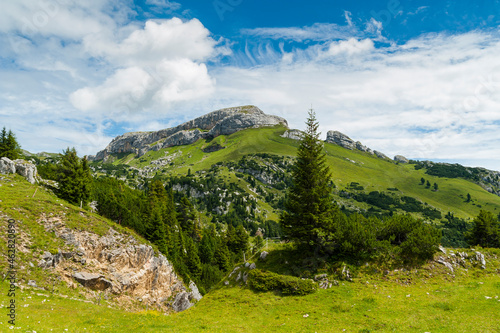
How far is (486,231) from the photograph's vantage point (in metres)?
39.8

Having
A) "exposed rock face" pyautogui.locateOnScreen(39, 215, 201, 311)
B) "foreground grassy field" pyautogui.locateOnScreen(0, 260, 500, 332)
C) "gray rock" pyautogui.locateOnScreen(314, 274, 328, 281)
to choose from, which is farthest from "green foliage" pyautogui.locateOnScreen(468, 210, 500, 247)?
"exposed rock face" pyautogui.locateOnScreen(39, 215, 201, 311)

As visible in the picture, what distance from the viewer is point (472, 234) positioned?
41781 millimetres

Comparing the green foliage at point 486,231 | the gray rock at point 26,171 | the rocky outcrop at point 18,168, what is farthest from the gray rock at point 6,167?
the green foliage at point 486,231

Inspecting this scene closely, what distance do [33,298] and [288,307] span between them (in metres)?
25.6

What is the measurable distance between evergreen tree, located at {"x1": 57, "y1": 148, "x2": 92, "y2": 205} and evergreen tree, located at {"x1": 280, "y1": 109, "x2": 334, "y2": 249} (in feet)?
151

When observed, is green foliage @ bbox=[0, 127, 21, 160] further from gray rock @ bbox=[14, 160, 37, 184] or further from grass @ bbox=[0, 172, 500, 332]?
grass @ bbox=[0, 172, 500, 332]

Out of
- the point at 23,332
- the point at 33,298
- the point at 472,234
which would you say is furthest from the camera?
the point at 472,234

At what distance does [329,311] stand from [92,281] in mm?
33959

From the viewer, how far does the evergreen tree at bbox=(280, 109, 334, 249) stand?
31.3 metres

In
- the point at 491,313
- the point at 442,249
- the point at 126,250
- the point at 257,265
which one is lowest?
the point at 126,250

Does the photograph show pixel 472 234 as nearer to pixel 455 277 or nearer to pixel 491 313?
pixel 455 277

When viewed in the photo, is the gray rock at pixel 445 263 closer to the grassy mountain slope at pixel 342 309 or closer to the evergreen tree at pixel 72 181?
the grassy mountain slope at pixel 342 309

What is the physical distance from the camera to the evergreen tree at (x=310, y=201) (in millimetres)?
31312

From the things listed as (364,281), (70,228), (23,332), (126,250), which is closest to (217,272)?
(126,250)
